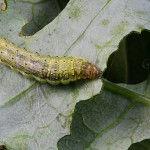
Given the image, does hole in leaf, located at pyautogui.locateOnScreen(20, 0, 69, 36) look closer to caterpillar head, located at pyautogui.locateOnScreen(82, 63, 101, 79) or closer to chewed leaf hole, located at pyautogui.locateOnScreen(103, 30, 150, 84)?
chewed leaf hole, located at pyautogui.locateOnScreen(103, 30, 150, 84)

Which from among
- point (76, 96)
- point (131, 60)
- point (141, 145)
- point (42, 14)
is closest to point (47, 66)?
point (76, 96)

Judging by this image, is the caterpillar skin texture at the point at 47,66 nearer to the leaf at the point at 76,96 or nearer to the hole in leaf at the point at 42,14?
the leaf at the point at 76,96

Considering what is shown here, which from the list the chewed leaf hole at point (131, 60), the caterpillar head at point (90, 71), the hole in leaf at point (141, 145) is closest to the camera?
the caterpillar head at point (90, 71)

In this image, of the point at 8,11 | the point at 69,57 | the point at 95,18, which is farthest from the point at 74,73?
the point at 8,11

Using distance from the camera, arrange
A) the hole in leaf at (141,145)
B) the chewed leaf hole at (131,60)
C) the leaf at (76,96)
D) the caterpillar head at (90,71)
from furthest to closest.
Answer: the chewed leaf hole at (131,60), the hole in leaf at (141,145), the leaf at (76,96), the caterpillar head at (90,71)

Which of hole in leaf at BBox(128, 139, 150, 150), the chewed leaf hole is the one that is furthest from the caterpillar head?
hole in leaf at BBox(128, 139, 150, 150)

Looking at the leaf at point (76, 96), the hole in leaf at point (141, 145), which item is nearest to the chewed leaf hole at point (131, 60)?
the leaf at point (76, 96)
